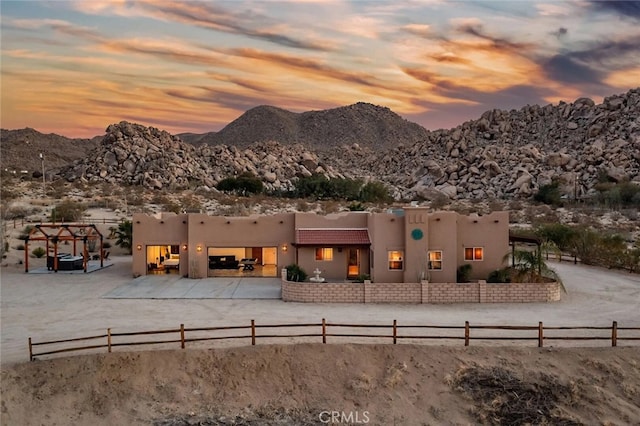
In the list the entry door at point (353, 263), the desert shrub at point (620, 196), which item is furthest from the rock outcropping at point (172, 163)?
the entry door at point (353, 263)

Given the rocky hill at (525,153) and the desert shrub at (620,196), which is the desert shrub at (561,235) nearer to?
the desert shrub at (620,196)

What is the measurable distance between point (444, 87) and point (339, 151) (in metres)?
47.0

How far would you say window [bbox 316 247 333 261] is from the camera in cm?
2492

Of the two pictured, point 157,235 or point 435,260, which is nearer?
point 435,260

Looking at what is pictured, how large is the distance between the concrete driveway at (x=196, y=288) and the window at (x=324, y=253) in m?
2.40

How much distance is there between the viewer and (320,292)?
67.5 feet

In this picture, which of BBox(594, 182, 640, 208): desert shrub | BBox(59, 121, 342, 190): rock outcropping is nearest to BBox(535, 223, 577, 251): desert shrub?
BBox(594, 182, 640, 208): desert shrub

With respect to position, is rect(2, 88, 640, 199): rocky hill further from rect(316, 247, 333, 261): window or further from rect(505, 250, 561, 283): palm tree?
rect(505, 250, 561, 283): palm tree

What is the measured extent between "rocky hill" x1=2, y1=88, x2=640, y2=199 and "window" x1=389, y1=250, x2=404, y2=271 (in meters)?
44.4

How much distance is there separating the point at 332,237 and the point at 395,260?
3500 mm

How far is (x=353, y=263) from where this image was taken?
984 inches

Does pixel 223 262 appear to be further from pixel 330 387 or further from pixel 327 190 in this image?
pixel 327 190

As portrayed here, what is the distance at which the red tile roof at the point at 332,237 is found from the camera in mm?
→ 24281

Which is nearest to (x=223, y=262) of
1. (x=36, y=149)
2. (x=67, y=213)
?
(x=67, y=213)
